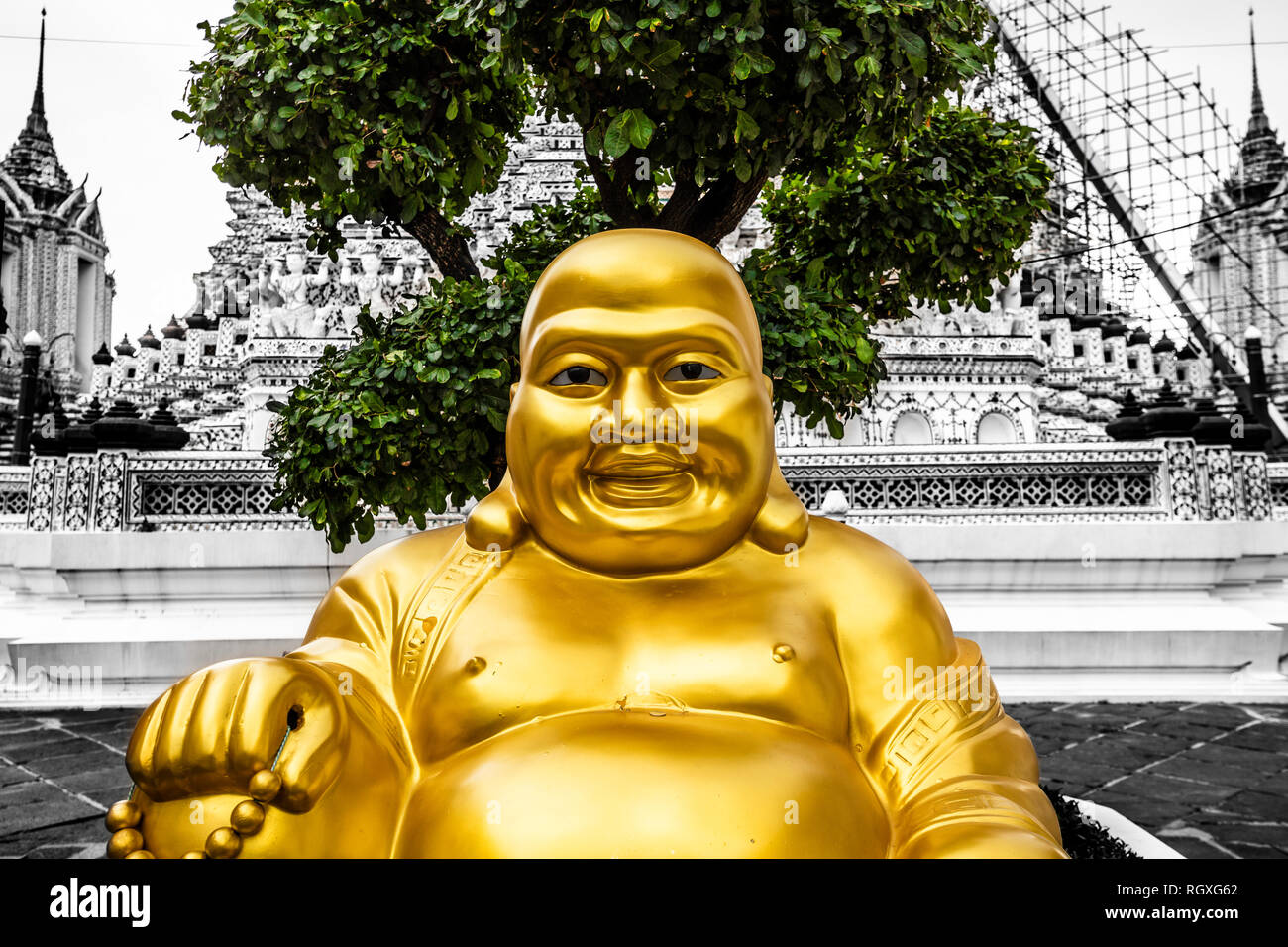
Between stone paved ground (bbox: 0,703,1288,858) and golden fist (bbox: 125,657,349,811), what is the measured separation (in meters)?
2.68

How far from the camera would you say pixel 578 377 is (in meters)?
2.06

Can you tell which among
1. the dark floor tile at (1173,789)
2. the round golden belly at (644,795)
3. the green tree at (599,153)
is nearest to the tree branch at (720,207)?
the green tree at (599,153)

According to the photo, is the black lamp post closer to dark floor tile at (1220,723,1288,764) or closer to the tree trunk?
the tree trunk

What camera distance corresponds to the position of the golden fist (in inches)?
63.6

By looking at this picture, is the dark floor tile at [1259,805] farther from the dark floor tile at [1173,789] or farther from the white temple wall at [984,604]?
the white temple wall at [984,604]

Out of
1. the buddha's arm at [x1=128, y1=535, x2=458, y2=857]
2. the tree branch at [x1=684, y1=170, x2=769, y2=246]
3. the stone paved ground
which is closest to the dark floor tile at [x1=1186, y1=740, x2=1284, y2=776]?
the stone paved ground

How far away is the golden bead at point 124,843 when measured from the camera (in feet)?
5.30

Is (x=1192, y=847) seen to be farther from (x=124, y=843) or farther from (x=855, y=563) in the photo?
(x=124, y=843)

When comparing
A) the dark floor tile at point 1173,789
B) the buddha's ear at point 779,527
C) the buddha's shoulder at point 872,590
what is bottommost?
the dark floor tile at point 1173,789

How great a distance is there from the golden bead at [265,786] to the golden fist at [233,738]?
0.05ft

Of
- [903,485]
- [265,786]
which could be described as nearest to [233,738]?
[265,786]

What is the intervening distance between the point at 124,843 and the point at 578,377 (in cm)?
120

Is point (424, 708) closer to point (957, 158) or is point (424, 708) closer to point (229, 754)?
point (229, 754)

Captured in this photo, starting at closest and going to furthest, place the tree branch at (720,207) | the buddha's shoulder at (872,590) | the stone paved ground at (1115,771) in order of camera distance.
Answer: the buddha's shoulder at (872,590), the tree branch at (720,207), the stone paved ground at (1115,771)
